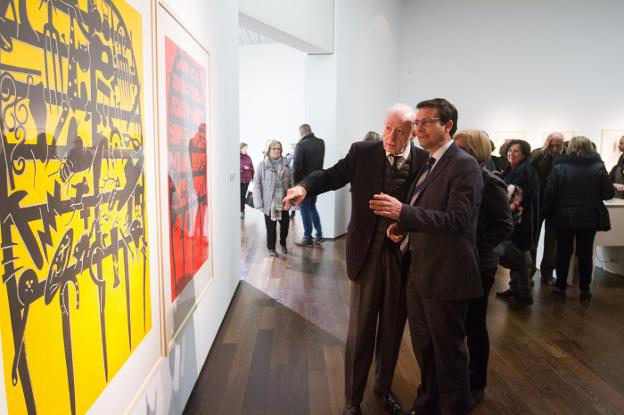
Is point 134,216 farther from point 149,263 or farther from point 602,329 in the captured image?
point 602,329

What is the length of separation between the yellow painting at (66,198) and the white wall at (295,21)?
386 cm

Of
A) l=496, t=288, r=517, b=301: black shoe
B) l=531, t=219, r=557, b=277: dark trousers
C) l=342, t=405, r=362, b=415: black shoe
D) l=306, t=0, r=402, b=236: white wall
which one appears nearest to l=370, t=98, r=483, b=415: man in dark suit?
l=342, t=405, r=362, b=415: black shoe

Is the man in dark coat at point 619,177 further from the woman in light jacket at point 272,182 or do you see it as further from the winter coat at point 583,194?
the woman in light jacket at point 272,182

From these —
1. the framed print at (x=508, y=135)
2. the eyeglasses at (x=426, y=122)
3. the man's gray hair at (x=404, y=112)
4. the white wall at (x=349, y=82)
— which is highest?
the white wall at (x=349, y=82)

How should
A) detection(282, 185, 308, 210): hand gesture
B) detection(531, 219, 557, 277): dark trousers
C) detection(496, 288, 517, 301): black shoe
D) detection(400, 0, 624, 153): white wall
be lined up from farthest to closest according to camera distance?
detection(400, 0, 624, 153): white wall, detection(531, 219, 557, 277): dark trousers, detection(496, 288, 517, 301): black shoe, detection(282, 185, 308, 210): hand gesture

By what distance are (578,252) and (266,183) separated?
376 centimetres

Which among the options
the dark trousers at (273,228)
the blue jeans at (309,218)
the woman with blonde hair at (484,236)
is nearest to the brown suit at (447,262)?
the woman with blonde hair at (484,236)

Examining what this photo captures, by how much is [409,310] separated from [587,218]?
3005 mm

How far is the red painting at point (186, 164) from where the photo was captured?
6.93ft

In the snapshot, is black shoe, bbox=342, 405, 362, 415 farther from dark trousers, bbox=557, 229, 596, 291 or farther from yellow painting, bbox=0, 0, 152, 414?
dark trousers, bbox=557, 229, 596, 291

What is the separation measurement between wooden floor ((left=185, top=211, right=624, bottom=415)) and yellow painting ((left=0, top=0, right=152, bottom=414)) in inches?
55.7

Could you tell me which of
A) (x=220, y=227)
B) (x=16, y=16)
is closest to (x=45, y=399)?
(x=16, y=16)

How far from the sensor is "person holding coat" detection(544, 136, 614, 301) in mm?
4293

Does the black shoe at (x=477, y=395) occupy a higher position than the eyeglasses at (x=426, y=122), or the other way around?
the eyeglasses at (x=426, y=122)
